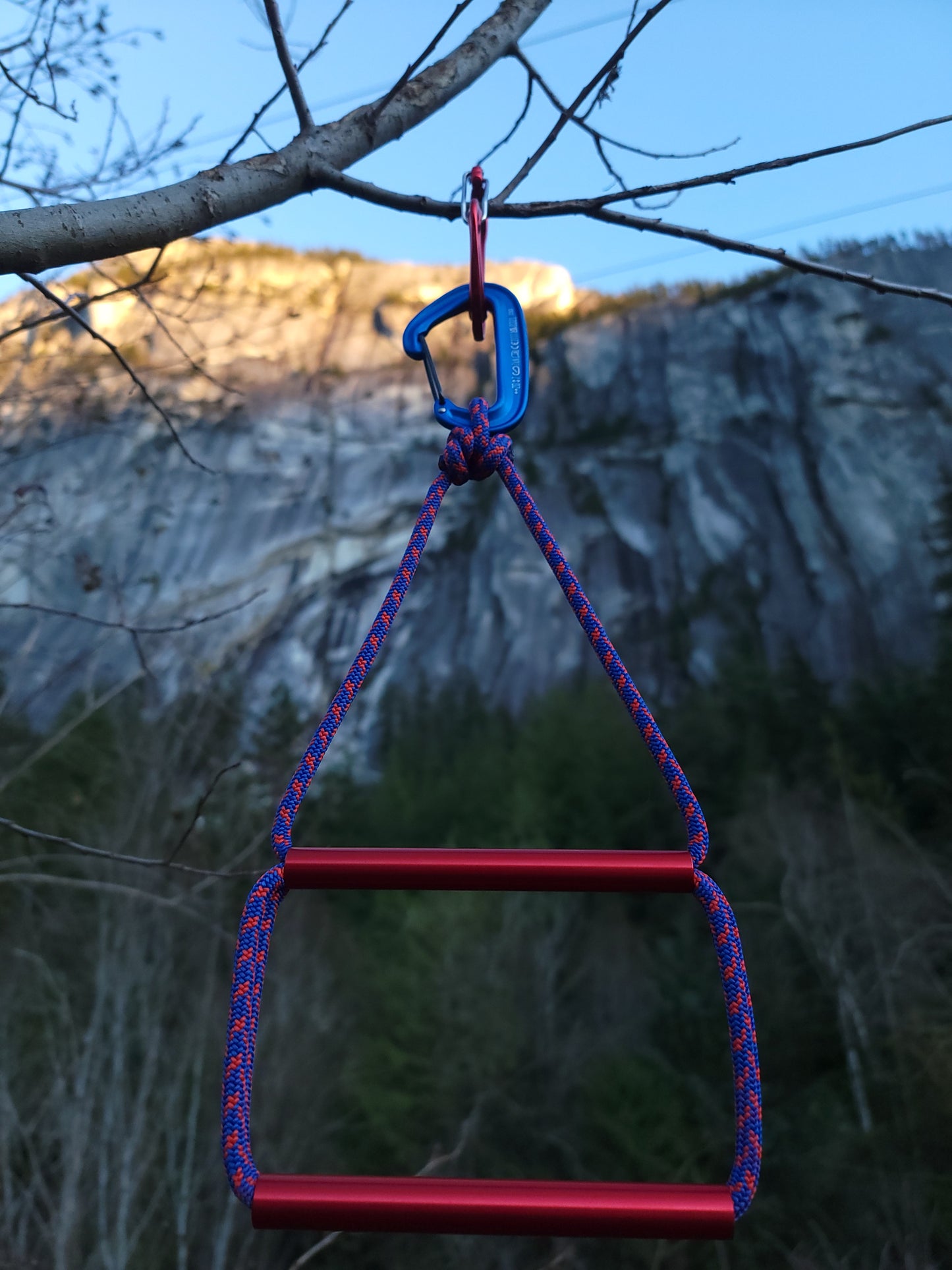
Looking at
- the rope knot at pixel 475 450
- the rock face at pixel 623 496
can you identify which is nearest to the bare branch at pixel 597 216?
the rope knot at pixel 475 450

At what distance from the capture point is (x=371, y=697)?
23797 millimetres

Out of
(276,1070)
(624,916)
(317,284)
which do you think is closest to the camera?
(276,1070)

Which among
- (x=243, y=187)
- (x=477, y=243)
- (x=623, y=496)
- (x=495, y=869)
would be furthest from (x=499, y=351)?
(x=623, y=496)

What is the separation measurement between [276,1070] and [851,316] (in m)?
21.6

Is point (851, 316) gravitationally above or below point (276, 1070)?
above

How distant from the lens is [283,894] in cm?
88

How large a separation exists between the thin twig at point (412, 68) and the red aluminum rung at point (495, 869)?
973mm

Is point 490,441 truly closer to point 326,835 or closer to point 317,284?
point 326,835

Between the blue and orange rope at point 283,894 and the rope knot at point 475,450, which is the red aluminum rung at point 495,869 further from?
the rope knot at point 475,450

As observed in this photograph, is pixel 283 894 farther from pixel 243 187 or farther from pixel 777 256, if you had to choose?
pixel 777 256

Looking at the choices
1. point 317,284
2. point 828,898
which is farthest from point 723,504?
point 317,284

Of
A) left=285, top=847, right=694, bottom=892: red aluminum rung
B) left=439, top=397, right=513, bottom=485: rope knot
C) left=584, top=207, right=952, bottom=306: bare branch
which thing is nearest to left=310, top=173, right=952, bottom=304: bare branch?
left=584, top=207, right=952, bottom=306: bare branch

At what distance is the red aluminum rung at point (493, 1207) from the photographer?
2.29 feet

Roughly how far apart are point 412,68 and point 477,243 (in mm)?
261
